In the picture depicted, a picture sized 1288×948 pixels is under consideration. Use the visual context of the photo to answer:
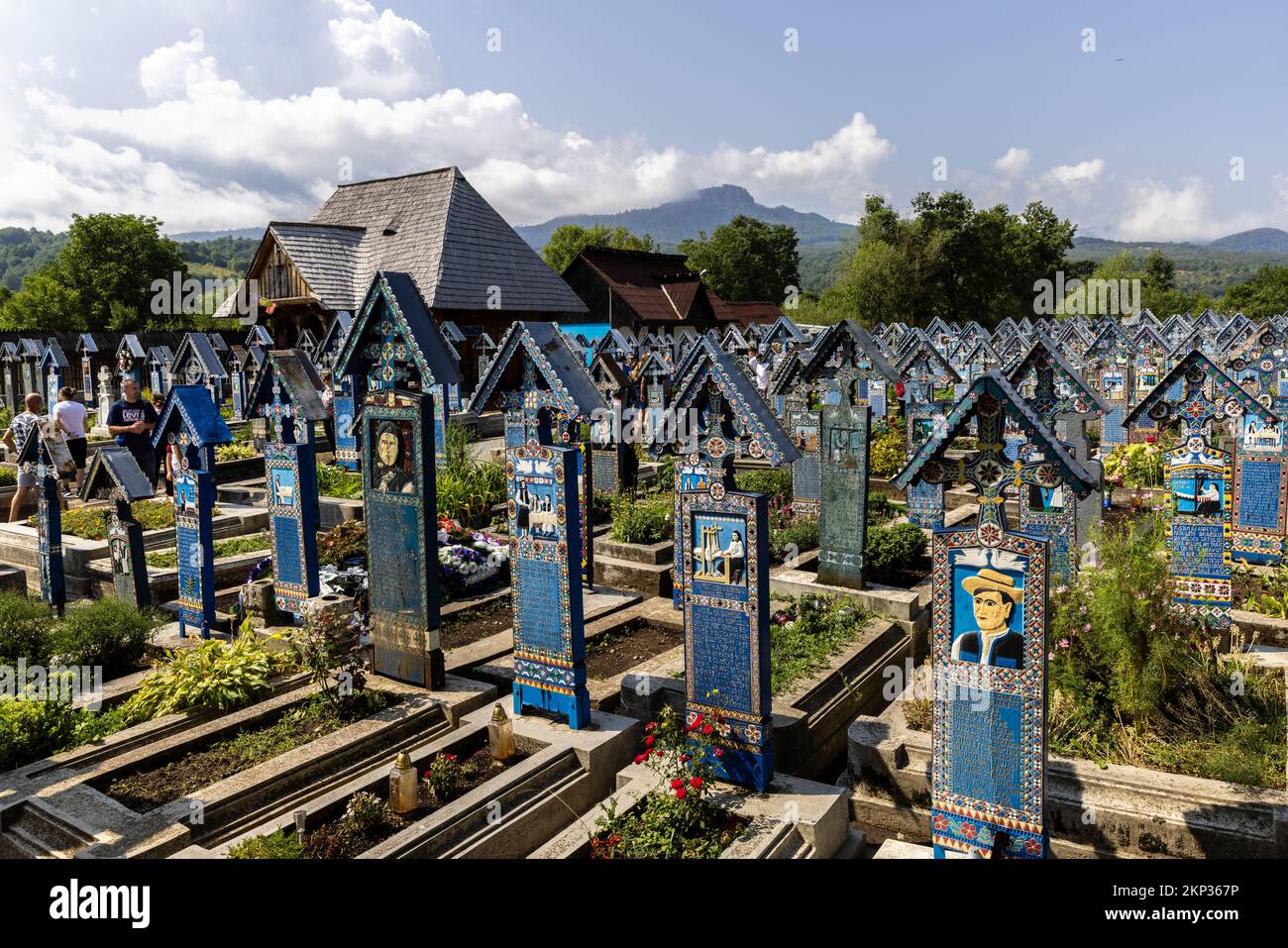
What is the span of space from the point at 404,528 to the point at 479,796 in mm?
2324

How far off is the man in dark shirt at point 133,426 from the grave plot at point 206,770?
708cm

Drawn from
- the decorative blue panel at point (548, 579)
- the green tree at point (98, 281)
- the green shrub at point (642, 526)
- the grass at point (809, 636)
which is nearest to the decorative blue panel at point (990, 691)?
the grass at point (809, 636)

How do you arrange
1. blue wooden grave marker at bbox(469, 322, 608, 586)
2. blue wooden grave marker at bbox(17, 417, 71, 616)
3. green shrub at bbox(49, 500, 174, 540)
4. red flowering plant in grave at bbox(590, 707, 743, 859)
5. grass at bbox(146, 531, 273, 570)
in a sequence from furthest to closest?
green shrub at bbox(49, 500, 174, 540) < grass at bbox(146, 531, 273, 570) < blue wooden grave marker at bbox(17, 417, 71, 616) < blue wooden grave marker at bbox(469, 322, 608, 586) < red flowering plant in grave at bbox(590, 707, 743, 859)

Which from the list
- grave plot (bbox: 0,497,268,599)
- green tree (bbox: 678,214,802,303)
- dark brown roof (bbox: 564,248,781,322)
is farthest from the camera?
green tree (bbox: 678,214,802,303)

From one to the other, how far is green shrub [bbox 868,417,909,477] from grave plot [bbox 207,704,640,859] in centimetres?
986

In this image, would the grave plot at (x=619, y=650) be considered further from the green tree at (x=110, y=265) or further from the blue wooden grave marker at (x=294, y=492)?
the green tree at (x=110, y=265)

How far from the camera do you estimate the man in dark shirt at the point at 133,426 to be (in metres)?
12.5

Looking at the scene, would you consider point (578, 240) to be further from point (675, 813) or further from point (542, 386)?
point (675, 813)

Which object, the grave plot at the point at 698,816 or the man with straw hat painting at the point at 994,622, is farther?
the grave plot at the point at 698,816

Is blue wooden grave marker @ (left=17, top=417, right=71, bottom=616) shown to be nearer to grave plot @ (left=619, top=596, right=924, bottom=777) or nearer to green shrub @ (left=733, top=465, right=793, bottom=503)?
grave plot @ (left=619, top=596, right=924, bottom=777)

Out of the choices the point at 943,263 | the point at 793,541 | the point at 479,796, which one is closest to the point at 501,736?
the point at 479,796

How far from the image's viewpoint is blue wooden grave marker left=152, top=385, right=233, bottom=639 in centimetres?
852

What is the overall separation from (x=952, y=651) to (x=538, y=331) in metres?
3.53

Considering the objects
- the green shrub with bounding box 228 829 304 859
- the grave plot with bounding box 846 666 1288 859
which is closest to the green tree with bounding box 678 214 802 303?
the grave plot with bounding box 846 666 1288 859
